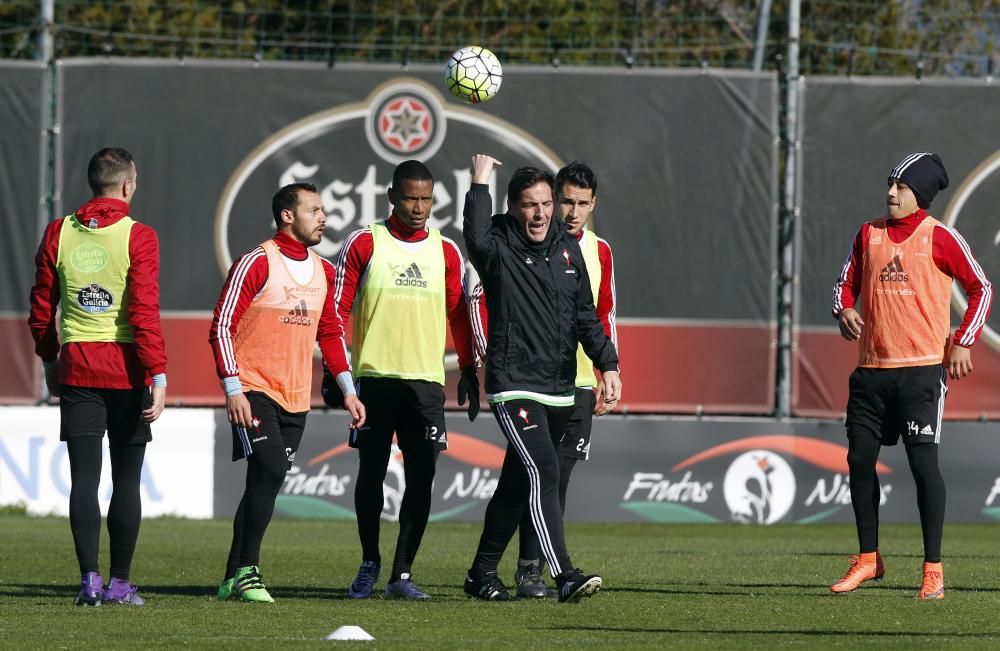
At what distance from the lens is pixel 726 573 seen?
9.23 m

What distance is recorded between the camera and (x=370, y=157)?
14.1 metres

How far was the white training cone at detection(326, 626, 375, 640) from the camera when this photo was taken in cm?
609

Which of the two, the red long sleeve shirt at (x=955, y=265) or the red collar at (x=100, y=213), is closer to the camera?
the red collar at (x=100, y=213)

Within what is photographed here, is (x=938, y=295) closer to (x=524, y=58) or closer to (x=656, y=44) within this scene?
(x=656, y=44)

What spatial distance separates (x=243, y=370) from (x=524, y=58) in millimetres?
11675

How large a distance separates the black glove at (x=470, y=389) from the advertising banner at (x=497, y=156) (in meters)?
6.04

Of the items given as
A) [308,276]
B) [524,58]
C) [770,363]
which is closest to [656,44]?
[524,58]

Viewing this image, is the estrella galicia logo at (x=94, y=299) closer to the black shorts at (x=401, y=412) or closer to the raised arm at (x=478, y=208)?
the black shorts at (x=401, y=412)

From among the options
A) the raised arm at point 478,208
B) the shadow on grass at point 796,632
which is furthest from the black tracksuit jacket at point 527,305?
the shadow on grass at point 796,632

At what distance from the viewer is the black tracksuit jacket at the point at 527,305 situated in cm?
726

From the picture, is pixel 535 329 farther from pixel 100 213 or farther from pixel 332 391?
pixel 100 213

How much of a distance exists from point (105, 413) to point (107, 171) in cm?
105

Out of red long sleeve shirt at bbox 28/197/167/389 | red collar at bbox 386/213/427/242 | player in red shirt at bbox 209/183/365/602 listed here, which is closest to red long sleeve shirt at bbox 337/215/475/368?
red collar at bbox 386/213/427/242

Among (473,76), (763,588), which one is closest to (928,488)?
(763,588)
